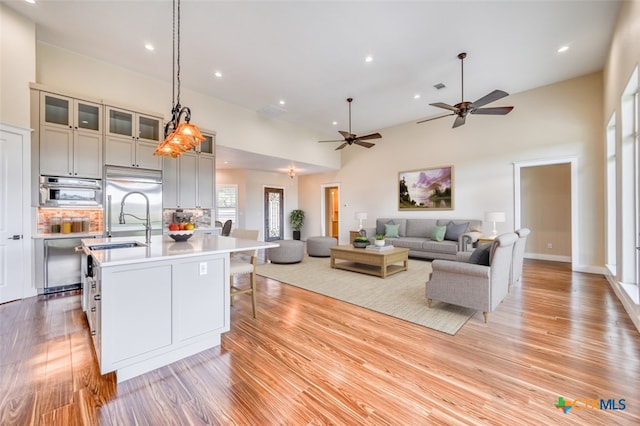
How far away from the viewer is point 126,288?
1.84 metres

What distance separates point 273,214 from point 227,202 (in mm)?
1757

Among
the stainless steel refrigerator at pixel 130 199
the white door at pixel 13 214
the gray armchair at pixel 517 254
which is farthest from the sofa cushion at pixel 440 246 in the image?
the white door at pixel 13 214

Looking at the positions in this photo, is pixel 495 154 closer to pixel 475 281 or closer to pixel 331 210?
pixel 475 281

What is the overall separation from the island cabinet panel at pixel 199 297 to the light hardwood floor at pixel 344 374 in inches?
9.2

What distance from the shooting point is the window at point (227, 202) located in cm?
928

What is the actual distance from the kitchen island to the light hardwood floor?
145 millimetres

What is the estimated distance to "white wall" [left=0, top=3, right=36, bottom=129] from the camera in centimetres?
329

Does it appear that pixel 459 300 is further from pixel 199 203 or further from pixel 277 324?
pixel 199 203

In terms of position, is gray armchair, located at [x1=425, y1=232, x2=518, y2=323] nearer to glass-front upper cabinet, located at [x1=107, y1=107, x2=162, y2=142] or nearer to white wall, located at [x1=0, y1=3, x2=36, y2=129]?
glass-front upper cabinet, located at [x1=107, y1=107, x2=162, y2=142]

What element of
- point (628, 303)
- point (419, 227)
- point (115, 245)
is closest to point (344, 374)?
point (115, 245)

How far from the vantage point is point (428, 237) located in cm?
670

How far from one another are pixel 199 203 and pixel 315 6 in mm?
4032

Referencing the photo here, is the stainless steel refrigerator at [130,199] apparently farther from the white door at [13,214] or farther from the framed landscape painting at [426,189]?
the framed landscape painting at [426,189]

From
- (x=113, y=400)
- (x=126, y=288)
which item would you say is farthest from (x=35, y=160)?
(x=113, y=400)
